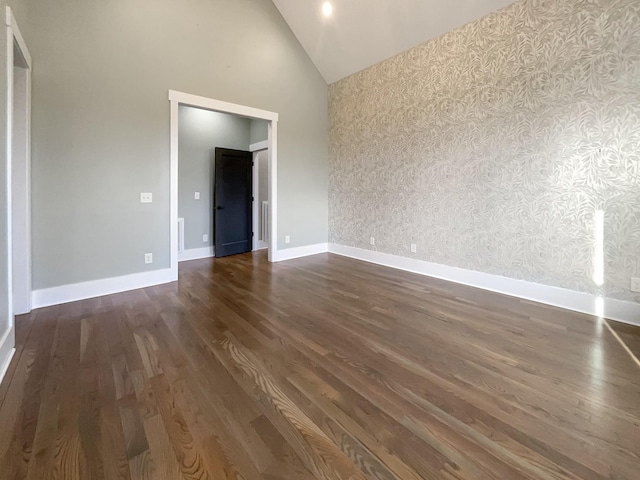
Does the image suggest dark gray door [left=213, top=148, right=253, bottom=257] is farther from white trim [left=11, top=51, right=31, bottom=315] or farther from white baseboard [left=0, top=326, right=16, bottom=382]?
white baseboard [left=0, top=326, right=16, bottom=382]

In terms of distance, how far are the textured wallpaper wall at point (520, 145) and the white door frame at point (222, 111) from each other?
1623 millimetres

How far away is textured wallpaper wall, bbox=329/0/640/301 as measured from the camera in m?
2.63

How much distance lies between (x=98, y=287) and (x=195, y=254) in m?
2.05

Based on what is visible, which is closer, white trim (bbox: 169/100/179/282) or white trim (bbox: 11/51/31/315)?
white trim (bbox: 11/51/31/315)

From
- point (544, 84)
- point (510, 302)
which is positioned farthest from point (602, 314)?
point (544, 84)

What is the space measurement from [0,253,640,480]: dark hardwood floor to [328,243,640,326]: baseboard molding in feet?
0.60

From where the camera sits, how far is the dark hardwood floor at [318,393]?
3.95ft

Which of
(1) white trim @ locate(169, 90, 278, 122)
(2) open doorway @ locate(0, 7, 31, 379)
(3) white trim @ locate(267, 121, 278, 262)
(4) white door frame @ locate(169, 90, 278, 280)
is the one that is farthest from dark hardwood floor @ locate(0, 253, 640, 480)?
(1) white trim @ locate(169, 90, 278, 122)

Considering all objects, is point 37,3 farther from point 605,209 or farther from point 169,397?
point 605,209

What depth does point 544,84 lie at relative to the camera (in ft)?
9.80

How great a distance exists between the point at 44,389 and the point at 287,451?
4.77 feet

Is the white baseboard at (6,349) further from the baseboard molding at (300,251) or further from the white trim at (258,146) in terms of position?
the white trim at (258,146)

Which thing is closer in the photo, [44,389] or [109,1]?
[44,389]

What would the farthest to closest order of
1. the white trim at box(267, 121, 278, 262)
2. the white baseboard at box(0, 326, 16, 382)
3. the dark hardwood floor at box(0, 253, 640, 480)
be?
the white trim at box(267, 121, 278, 262), the white baseboard at box(0, 326, 16, 382), the dark hardwood floor at box(0, 253, 640, 480)
